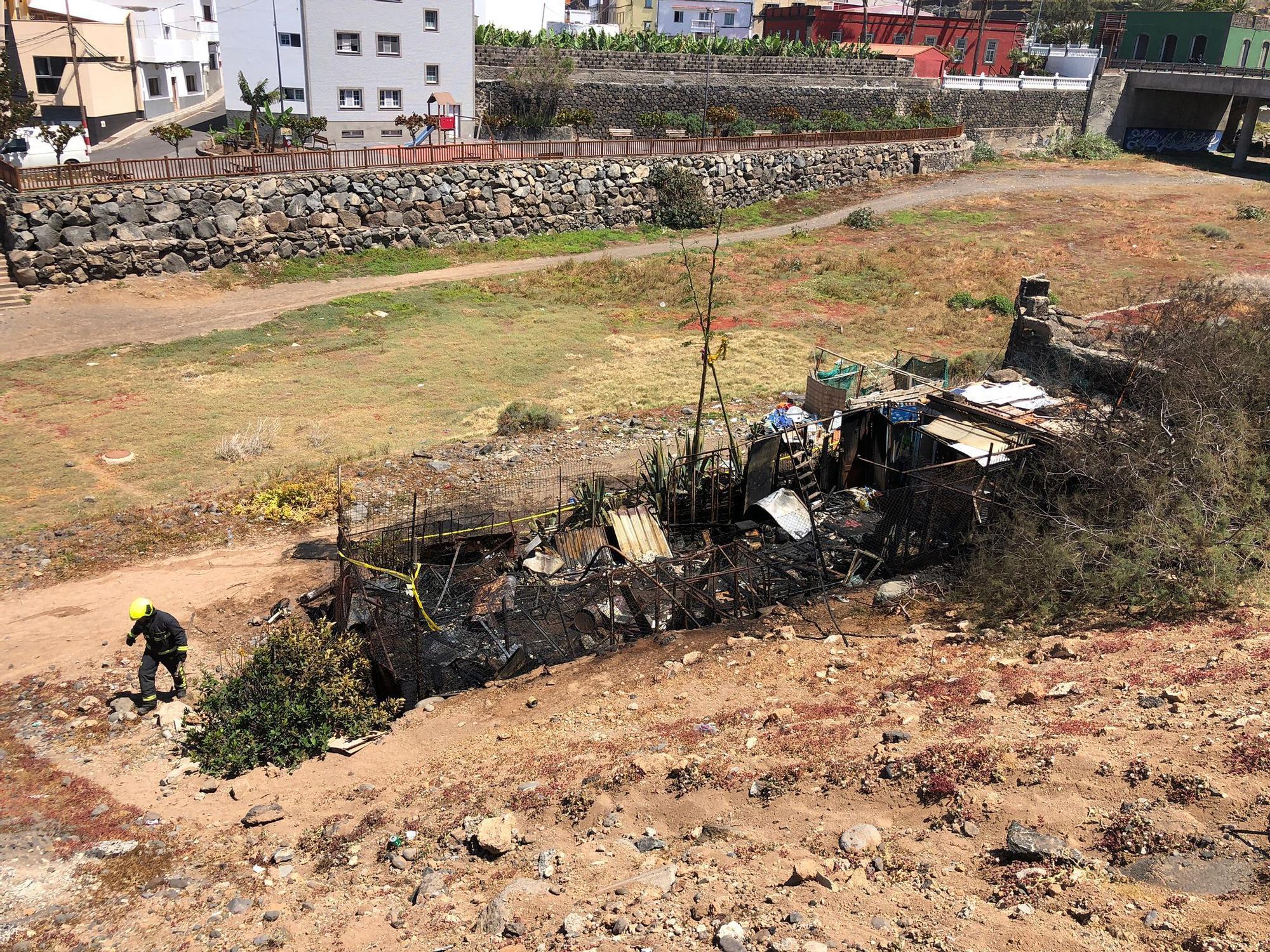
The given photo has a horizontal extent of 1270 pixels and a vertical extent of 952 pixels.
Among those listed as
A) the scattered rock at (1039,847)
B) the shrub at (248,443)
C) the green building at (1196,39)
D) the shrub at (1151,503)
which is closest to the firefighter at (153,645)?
the shrub at (248,443)

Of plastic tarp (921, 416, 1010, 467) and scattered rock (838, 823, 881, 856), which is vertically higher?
plastic tarp (921, 416, 1010, 467)

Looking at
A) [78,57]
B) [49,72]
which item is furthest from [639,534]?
[49,72]

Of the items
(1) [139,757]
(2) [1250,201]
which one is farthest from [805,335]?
(2) [1250,201]

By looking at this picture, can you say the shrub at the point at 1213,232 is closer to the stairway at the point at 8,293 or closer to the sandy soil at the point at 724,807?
the sandy soil at the point at 724,807

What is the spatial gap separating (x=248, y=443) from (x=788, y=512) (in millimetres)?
9220

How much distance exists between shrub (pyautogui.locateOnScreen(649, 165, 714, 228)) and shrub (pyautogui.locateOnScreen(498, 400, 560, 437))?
759 inches

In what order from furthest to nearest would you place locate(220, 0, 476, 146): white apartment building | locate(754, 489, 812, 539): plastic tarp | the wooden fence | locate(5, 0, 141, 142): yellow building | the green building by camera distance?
the green building, locate(5, 0, 141, 142): yellow building, locate(220, 0, 476, 146): white apartment building, the wooden fence, locate(754, 489, 812, 539): plastic tarp

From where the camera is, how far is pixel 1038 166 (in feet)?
152

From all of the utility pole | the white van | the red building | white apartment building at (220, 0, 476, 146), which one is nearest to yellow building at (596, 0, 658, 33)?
the red building

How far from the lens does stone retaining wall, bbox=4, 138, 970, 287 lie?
24.8m

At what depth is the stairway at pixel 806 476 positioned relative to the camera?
13.6m

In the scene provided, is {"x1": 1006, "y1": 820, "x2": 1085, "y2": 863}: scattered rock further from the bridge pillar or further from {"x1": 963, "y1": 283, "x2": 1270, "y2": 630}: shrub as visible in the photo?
the bridge pillar

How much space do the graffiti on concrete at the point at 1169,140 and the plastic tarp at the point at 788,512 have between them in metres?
48.1

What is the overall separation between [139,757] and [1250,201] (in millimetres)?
43512
